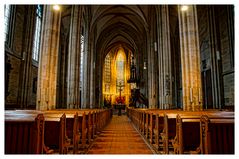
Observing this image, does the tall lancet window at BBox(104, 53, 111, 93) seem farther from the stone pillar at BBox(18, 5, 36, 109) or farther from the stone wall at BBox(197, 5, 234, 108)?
the stone wall at BBox(197, 5, 234, 108)

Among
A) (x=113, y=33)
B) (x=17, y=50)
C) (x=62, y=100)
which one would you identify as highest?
(x=113, y=33)

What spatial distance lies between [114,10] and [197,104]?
19.7 meters

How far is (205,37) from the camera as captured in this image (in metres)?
15.6

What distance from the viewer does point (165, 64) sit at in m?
13.6

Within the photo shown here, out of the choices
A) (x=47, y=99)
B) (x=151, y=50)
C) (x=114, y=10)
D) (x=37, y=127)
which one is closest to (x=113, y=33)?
(x=114, y=10)

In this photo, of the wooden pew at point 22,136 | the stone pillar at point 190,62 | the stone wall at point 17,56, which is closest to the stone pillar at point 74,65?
the stone wall at point 17,56

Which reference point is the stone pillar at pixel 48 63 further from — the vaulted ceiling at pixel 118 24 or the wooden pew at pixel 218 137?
the vaulted ceiling at pixel 118 24

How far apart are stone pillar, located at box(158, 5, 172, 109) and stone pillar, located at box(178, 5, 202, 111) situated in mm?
4358

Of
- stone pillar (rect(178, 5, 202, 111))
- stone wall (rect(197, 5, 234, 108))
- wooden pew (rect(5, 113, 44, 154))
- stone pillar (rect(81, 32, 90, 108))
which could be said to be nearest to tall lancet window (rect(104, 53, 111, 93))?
stone pillar (rect(81, 32, 90, 108))

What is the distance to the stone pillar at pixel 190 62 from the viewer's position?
318 inches

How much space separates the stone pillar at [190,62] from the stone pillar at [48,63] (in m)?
5.88

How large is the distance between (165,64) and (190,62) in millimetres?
5144

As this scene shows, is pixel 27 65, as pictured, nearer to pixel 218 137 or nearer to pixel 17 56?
pixel 17 56
